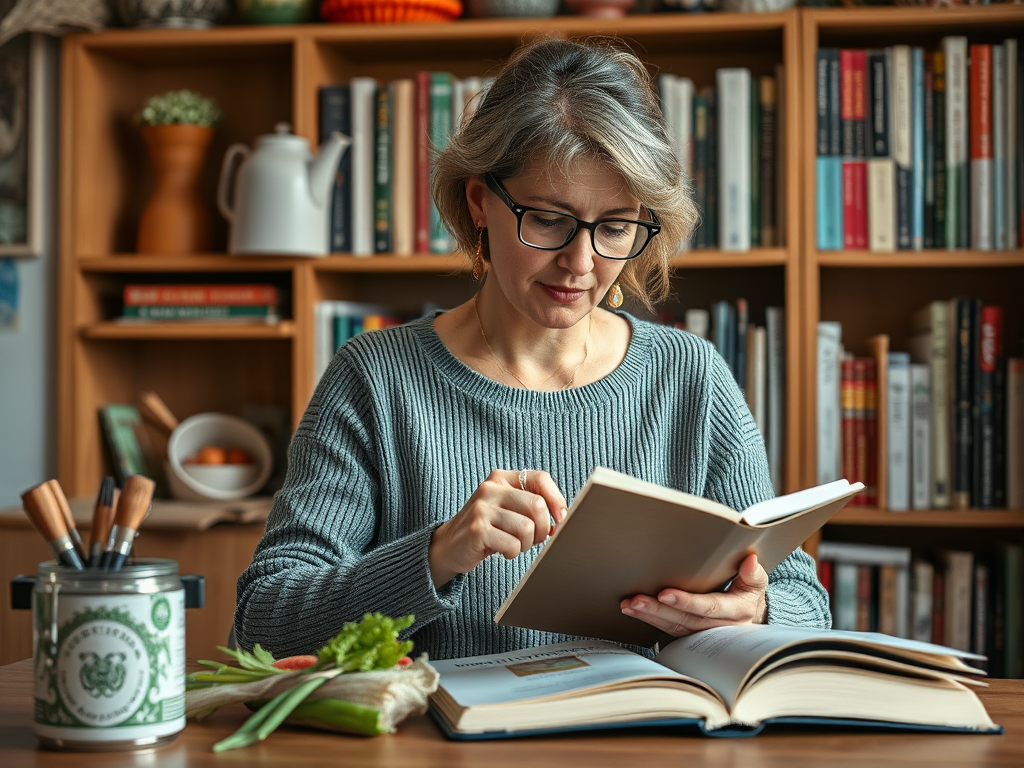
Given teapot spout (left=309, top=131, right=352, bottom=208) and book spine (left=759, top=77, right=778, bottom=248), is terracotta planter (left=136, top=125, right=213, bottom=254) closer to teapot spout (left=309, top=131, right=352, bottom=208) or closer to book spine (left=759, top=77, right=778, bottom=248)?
teapot spout (left=309, top=131, right=352, bottom=208)

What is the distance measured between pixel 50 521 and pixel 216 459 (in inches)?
65.6

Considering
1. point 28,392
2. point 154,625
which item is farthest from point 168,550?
point 154,625

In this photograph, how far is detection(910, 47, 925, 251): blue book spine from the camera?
2.21 metres

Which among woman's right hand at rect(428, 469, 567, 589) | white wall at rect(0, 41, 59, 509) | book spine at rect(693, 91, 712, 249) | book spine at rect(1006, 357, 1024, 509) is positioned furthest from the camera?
white wall at rect(0, 41, 59, 509)

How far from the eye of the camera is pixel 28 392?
8.23 feet

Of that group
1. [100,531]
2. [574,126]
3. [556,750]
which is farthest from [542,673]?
[574,126]

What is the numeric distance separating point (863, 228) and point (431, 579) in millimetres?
1500

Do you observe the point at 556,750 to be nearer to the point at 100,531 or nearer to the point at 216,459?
the point at 100,531

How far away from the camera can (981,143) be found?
2174 mm

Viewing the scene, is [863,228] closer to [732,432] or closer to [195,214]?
[732,432]

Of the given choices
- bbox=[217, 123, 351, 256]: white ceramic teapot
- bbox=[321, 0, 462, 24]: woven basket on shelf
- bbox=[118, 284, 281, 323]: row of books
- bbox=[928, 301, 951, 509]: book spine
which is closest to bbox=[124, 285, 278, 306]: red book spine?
bbox=[118, 284, 281, 323]: row of books

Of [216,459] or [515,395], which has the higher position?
[515,395]

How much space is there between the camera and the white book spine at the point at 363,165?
235cm

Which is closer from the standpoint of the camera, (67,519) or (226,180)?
(67,519)
